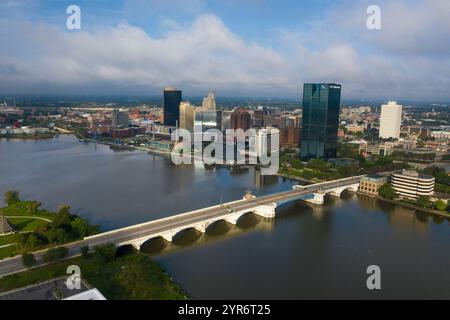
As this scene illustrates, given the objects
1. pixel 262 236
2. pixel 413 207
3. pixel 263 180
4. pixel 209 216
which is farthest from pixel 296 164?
pixel 209 216

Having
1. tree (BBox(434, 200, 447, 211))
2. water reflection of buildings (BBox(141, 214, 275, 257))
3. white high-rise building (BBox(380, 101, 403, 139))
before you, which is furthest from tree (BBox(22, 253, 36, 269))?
white high-rise building (BBox(380, 101, 403, 139))

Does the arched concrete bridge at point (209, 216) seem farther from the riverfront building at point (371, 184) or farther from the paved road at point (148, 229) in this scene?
the riverfront building at point (371, 184)

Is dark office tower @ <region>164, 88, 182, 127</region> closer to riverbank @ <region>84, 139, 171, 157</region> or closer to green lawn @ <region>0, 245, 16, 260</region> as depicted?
riverbank @ <region>84, 139, 171, 157</region>

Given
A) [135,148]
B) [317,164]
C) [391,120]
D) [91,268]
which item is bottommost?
[91,268]

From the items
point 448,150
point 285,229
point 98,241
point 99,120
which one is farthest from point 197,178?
point 99,120

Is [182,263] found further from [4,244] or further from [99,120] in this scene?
[99,120]

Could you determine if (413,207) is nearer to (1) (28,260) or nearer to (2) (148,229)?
(2) (148,229)

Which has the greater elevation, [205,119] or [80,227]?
[205,119]
